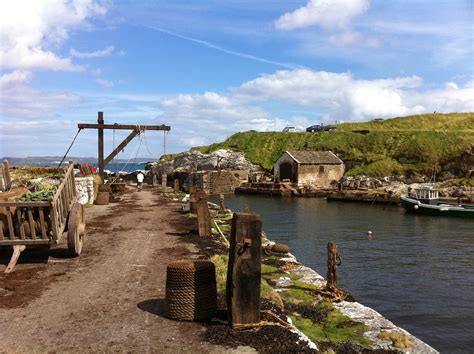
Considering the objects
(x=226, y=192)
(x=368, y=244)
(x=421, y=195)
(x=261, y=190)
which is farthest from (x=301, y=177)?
(x=368, y=244)

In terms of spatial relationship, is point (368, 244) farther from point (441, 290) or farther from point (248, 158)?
point (248, 158)

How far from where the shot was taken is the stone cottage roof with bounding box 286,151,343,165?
3000 inches

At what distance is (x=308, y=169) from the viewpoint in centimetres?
7625

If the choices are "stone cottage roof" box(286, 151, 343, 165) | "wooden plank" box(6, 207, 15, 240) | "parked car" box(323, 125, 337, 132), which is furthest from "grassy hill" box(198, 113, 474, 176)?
"wooden plank" box(6, 207, 15, 240)

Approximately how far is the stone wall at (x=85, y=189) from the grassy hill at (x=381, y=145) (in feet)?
190

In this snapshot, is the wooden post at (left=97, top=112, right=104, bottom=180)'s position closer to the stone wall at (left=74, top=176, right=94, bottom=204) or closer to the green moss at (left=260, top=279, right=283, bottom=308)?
the stone wall at (left=74, top=176, right=94, bottom=204)

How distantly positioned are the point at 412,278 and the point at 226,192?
5681 centimetres

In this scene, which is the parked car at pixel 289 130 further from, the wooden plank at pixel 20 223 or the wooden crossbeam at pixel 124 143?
the wooden plank at pixel 20 223

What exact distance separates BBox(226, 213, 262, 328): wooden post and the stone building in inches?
2598

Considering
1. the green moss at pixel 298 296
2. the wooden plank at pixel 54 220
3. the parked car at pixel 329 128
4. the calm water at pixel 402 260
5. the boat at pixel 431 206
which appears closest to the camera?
the green moss at pixel 298 296

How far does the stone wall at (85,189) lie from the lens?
2625 cm

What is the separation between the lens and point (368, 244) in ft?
99.2

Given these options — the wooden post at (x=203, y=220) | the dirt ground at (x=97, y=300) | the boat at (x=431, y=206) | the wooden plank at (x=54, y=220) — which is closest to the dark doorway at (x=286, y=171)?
the boat at (x=431, y=206)

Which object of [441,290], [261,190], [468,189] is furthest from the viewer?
[261,190]
